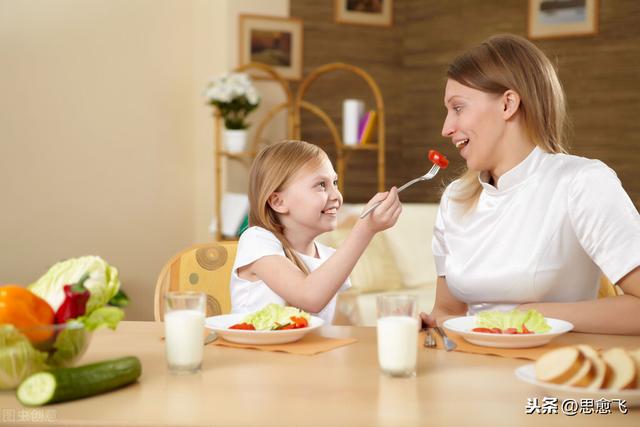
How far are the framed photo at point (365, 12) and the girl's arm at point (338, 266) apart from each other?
12.3ft

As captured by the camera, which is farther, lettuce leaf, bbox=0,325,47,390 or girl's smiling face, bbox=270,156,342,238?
girl's smiling face, bbox=270,156,342,238

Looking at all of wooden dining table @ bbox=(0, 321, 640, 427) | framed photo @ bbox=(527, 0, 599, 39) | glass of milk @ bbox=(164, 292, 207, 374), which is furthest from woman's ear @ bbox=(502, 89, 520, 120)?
framed photo @ bbox=(527, 0, 599, 39)

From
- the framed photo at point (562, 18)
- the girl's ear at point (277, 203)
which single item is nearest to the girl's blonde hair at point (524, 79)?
the girl's ear at point (277, 203)

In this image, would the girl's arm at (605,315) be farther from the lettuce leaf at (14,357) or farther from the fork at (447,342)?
the lettuce leaf at (14,357)

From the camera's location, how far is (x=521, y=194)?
6.19ft

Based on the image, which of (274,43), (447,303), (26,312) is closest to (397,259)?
(274,43)

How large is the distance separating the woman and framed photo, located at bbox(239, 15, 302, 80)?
3243 millimetres

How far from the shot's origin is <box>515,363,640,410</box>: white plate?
3.31 feet

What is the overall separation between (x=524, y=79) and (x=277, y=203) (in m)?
0.70

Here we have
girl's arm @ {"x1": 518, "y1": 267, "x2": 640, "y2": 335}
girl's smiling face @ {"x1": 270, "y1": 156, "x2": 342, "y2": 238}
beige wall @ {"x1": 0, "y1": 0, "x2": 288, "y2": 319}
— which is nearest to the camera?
girl's arm @ {"x1": 518, "y1": 267, "x2": 640, "y2": 335}

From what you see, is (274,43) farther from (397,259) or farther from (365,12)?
(397,259)

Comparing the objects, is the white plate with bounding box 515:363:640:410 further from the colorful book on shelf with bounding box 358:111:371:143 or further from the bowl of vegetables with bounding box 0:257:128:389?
the colorful book on shelf with bounding box 358:111:371:143

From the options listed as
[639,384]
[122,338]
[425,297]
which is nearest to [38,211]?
[425,297]

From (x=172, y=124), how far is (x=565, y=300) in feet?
11.9
